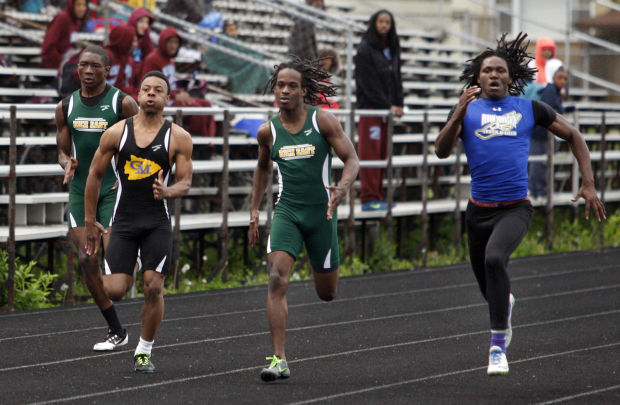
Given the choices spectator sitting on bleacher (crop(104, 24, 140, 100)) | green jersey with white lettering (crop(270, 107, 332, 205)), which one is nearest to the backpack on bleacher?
spectator sitting on bleacher (crop(104, 24, 140, 100))

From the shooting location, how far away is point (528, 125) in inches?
320

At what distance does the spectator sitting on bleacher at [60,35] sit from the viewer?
1428cm

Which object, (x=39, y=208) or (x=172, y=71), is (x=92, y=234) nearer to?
(x=39, y=208)

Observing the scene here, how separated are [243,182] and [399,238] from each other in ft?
7.17

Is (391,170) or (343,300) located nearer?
(343,300)

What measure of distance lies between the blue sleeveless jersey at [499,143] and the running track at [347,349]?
4.08 ft

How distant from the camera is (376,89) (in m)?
14.5

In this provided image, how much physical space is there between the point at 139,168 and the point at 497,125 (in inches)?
94.4

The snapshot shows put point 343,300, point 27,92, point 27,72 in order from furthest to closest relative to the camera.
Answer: point 27,72
point 27,92
point 343,300

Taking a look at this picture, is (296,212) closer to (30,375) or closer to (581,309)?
(30,375)

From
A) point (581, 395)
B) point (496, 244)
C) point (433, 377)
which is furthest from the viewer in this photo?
point (433, 377)

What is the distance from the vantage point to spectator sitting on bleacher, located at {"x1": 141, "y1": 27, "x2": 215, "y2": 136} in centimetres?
1384

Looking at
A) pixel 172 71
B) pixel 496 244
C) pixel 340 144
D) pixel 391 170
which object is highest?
pixel 172 71

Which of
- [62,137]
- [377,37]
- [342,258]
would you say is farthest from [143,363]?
[377,37]
